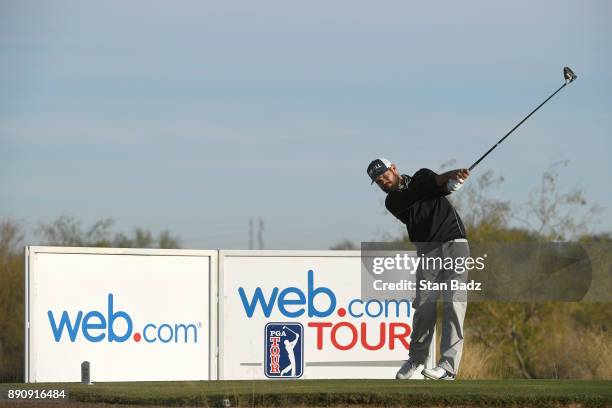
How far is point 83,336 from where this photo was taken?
702 inches

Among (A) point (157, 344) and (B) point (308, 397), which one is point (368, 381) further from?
(A) point (157, 344)

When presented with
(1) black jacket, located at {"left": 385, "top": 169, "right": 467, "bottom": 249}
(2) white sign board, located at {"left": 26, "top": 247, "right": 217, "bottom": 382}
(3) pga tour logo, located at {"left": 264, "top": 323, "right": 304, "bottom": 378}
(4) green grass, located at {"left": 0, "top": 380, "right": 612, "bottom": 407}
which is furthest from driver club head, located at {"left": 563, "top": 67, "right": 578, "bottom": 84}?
(2) white sign board, located at {"left": 26, "top": 247, "right": 217, "bottom": 382}

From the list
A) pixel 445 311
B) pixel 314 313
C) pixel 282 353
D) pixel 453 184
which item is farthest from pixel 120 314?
pixel 453 184

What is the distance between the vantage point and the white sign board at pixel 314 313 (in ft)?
61.8

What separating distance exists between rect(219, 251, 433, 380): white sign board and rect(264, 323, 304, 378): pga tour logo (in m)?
0.24

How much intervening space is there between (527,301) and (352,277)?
956 centimetres

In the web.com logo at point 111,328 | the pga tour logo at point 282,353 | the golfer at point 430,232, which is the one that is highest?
the golfer at point 430,232

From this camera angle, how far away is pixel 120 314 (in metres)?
18.2

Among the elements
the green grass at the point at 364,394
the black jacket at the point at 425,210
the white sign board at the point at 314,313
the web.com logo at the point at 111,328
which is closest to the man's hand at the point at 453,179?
the black jacket at the point at 425,210

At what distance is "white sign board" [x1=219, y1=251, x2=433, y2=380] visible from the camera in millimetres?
18844

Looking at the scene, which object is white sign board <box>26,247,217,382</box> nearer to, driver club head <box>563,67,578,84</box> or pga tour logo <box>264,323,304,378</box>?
pga tour logo <box>264,323,304,378</box>

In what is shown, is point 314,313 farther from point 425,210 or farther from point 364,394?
point 364,394

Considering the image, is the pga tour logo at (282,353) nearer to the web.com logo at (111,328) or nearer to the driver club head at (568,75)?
the web.com logo at (111,328)

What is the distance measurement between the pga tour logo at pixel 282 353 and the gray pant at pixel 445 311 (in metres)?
5.89
